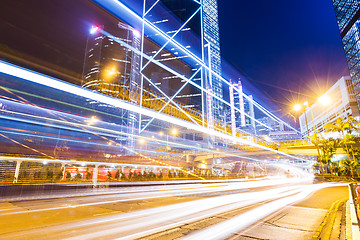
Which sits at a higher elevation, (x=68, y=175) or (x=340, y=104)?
(x=340, y=104)

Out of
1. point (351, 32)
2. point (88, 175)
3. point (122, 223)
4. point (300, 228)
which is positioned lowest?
point (300, 228)

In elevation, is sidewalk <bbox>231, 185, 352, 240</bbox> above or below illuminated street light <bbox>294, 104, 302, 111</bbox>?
below

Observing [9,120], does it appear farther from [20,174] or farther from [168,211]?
[168,211]

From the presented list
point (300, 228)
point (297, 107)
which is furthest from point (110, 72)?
point (300, 228)

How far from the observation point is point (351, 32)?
74.6 meters

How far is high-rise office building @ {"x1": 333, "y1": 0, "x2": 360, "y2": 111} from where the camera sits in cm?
7069

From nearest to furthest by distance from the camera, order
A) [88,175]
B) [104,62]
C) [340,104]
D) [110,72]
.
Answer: [88,175] < [110,72] < [104,62] < [340,104]

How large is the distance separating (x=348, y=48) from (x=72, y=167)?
102 metres

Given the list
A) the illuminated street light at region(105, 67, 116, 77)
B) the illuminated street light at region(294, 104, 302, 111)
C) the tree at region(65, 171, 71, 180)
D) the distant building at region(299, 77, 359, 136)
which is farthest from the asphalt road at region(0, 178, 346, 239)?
the distant building at region(299, 77, 359, 136)

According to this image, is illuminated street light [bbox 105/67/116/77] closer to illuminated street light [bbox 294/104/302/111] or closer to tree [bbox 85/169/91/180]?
illuminated street light [bbox 294/104/302/111]

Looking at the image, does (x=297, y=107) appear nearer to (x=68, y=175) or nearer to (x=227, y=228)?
(x=227, y=228)

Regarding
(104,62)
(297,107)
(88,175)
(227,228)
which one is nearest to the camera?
(227,228)

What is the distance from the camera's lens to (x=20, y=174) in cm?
1090

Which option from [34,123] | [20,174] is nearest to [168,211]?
[20,174]
